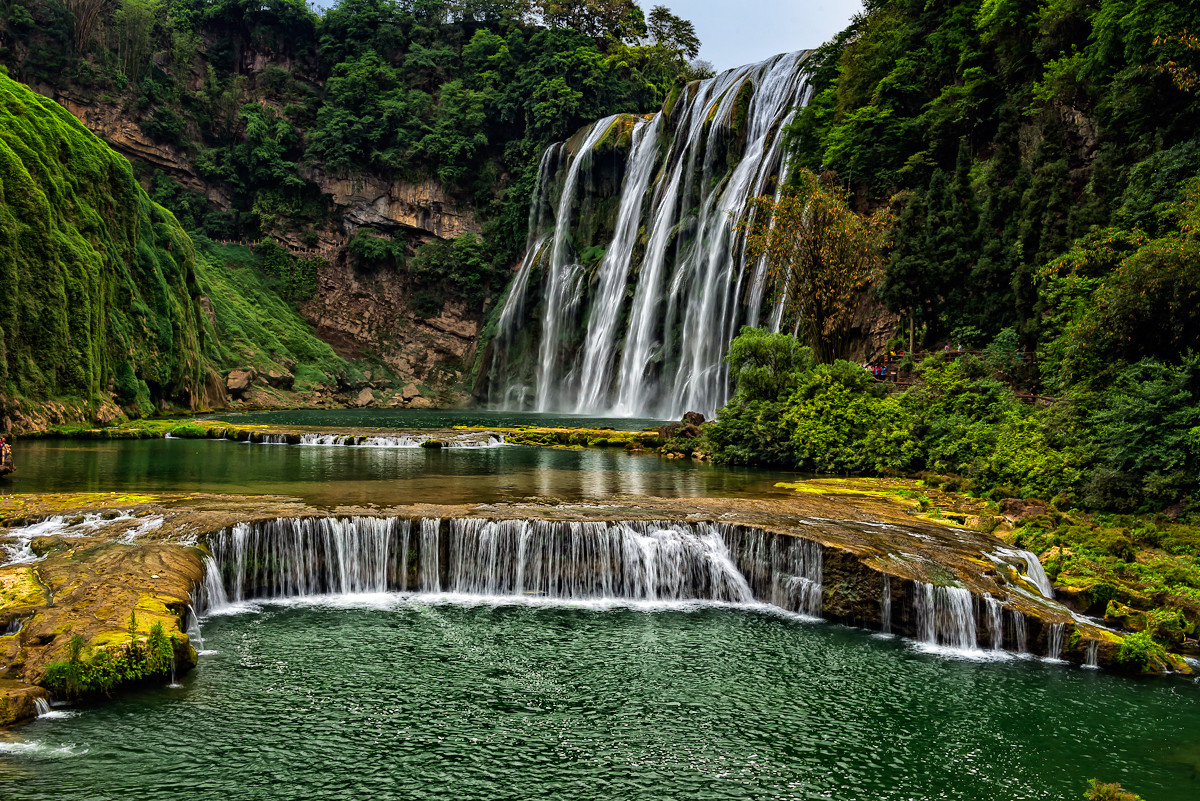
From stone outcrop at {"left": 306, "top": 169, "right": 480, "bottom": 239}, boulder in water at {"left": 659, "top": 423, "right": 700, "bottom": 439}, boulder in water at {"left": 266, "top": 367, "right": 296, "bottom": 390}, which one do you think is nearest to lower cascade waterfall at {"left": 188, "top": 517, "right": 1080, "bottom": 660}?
boulder in water at {"left": 659, "top": 423, "right": 700, "bottom": 439}

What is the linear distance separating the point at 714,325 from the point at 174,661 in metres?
32.3

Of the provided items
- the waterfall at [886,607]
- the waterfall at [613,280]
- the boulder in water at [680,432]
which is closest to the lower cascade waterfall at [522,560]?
the waterfall at [886,607]

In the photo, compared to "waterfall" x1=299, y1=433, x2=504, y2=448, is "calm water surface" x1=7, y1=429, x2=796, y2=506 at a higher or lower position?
lower

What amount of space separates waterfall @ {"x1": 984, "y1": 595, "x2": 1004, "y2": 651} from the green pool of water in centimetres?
52

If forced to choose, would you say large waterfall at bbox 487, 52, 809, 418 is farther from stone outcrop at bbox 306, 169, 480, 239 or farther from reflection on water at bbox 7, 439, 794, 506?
reflection on water at bbox 7, 439, 794, 506

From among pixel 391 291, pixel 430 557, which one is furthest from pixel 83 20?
pixel 430 557

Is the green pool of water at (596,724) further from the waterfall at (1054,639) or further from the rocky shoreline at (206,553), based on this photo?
the rocky shoreline at (206,553)

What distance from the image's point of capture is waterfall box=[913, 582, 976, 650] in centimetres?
970

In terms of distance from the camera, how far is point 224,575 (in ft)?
35.3

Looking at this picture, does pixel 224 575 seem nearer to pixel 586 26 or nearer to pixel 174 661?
pixel 174 661

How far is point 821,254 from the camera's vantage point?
82.5ft

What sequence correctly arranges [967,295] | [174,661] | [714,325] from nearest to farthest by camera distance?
[174,661] → [967,295] → [714,325]

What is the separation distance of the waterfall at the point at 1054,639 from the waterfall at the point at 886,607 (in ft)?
6.15

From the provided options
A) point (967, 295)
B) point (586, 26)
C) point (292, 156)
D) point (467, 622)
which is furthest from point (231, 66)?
point (467, 622)
